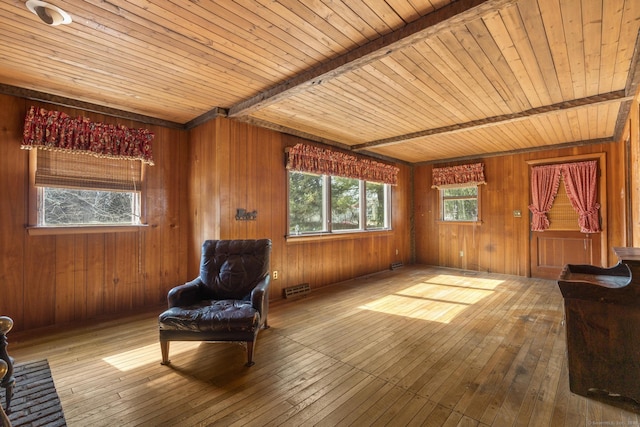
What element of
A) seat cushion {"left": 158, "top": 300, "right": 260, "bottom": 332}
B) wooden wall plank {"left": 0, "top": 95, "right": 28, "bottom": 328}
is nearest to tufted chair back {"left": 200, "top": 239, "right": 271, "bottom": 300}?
seat cushion {"left": 158, "top": 300, "right": 260, "bottom": 332}

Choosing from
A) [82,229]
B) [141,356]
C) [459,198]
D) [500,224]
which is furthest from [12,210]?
[500,224]

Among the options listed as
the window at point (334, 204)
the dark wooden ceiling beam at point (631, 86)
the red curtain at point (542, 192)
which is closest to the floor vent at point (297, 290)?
the window at point (334, 204)

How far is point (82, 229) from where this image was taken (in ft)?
10.7

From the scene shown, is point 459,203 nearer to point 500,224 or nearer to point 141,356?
point 500,224

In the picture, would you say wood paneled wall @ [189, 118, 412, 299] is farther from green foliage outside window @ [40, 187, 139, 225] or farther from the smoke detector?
the smoke detector

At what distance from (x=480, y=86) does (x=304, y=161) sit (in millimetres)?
2491

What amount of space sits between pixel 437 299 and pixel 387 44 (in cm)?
342

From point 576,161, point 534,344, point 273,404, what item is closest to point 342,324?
point 273,404

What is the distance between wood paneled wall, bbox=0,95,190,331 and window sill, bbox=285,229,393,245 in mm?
1535

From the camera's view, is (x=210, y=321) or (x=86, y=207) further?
(x=86, y=207)

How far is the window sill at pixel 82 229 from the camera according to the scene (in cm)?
300

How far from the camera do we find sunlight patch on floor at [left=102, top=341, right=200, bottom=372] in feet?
7.78

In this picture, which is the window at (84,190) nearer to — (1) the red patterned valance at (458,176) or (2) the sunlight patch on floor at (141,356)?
(2) the sunlight patch on floor at (141,356)

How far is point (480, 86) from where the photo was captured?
296cm
